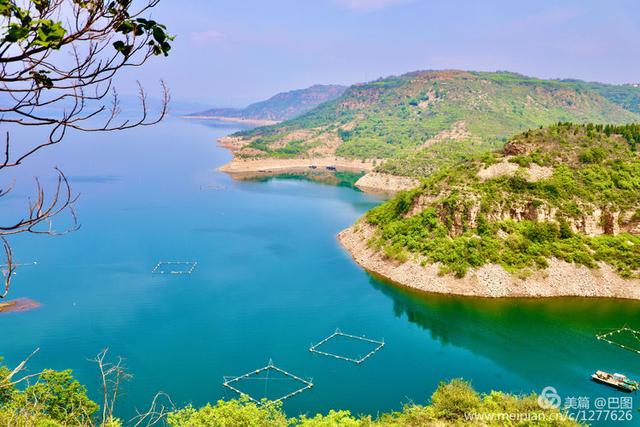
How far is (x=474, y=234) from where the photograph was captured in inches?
1907

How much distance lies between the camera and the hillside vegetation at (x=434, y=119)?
128 meters

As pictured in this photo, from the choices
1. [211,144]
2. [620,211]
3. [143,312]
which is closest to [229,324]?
A: [143,312]

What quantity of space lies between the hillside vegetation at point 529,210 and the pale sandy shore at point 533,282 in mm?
834

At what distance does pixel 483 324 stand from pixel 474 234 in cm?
1243

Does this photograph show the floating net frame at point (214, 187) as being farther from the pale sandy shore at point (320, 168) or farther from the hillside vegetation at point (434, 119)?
the hillside vegetation at point (434, 119)

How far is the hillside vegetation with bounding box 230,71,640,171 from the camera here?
128 metres

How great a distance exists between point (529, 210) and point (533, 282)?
8.82 metres

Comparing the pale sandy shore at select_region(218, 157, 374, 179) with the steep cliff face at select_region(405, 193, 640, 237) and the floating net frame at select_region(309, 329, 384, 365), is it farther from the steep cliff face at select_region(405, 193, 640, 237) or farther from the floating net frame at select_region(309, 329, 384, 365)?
the floating net frame at select_region(309, 329, 384, 365)

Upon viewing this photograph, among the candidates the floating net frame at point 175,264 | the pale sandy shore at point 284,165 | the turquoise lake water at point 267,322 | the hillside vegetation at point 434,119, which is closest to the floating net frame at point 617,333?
the turquoise lake water at point 267,322

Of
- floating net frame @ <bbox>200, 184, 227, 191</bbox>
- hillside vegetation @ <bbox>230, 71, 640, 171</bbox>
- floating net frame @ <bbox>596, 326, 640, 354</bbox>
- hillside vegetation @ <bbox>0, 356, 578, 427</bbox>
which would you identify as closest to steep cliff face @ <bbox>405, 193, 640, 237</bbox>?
floating net frame @ <bbox>596, 326, 640, 354</bbox>

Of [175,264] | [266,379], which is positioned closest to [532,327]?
[266,379]

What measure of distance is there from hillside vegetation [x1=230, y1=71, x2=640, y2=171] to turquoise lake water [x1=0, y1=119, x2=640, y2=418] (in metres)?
58.7

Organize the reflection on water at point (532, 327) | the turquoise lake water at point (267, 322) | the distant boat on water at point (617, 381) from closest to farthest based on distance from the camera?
the distant boat on water at point (617, 381), the turquoise lake water at point (267, 322), the reflection on water at point (532, 327)

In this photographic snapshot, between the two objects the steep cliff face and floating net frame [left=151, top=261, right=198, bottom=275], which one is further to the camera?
the steep cliff face
